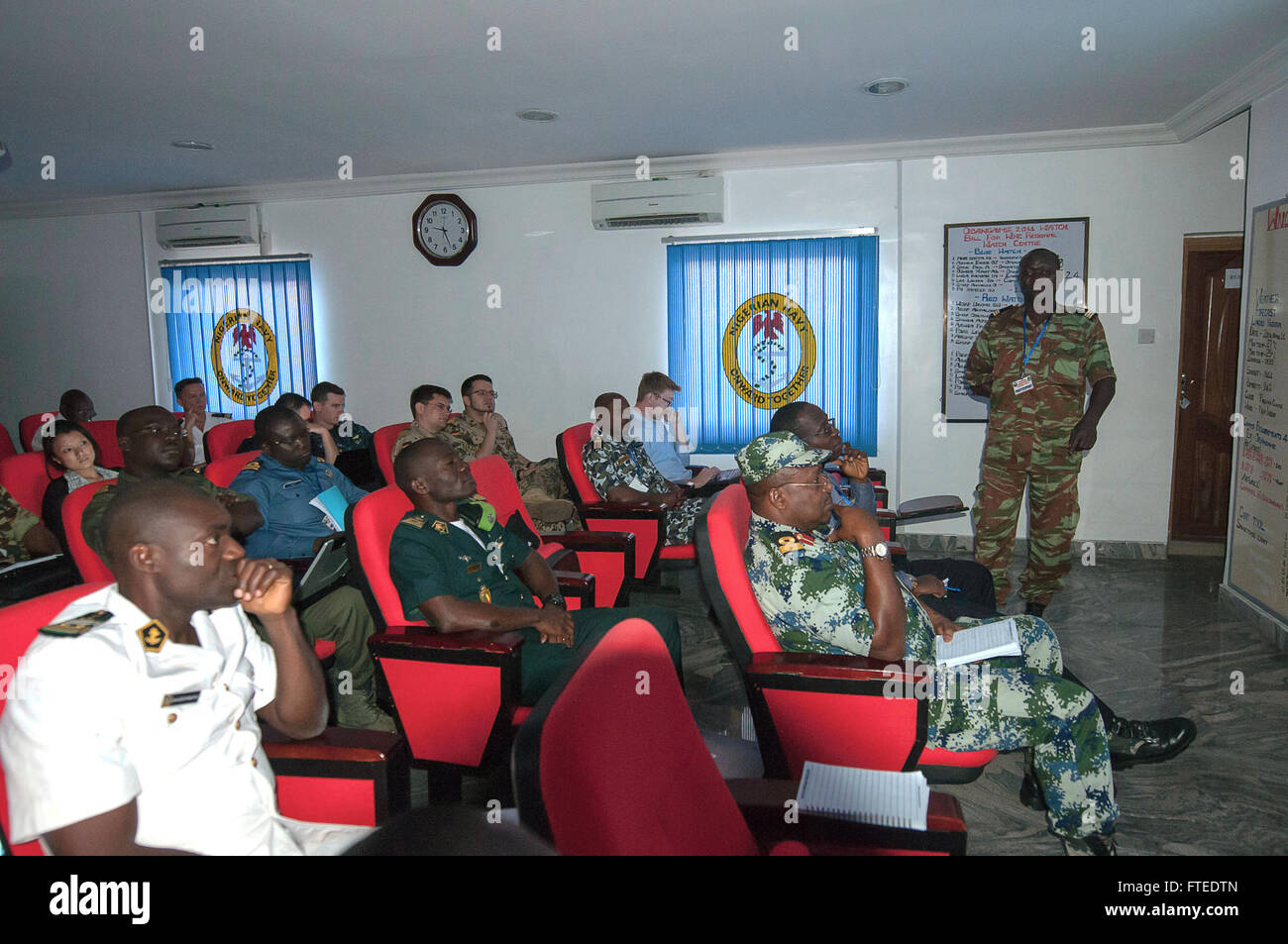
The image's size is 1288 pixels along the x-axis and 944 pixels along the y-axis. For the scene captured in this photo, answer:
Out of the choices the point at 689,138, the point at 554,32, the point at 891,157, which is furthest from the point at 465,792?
the point at 891,157

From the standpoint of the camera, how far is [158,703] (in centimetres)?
123

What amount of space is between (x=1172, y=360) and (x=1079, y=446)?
173cm

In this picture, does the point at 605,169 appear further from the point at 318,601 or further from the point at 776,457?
the point at 776,457

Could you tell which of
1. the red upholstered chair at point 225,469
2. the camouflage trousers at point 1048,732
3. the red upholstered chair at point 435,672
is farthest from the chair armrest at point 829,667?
the red upholstered chair at point 225,469

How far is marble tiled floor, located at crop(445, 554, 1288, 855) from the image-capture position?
226 centimetres

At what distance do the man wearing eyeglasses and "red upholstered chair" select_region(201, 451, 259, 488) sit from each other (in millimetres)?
1496

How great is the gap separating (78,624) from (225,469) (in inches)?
91.3

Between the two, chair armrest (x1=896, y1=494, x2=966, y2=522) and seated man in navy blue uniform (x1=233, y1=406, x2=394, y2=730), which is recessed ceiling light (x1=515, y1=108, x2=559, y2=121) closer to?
seated man in navy blue uniform (x1=233, y1=406, x2=394, y2=730)

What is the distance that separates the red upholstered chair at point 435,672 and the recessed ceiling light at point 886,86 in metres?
3.28

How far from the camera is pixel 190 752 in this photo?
1251 mm

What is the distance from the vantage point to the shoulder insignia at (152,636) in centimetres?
125

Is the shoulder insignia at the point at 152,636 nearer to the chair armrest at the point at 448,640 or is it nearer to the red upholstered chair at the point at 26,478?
the chair armrest at the point at 448,640

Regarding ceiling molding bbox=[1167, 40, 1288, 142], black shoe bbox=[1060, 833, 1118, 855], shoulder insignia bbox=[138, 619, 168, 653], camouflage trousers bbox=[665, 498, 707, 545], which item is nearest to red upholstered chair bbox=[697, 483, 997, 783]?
black shoe bbox=[1060, 833, 1118, 855]

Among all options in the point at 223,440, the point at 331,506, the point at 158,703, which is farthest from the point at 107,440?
the point at 158,703
